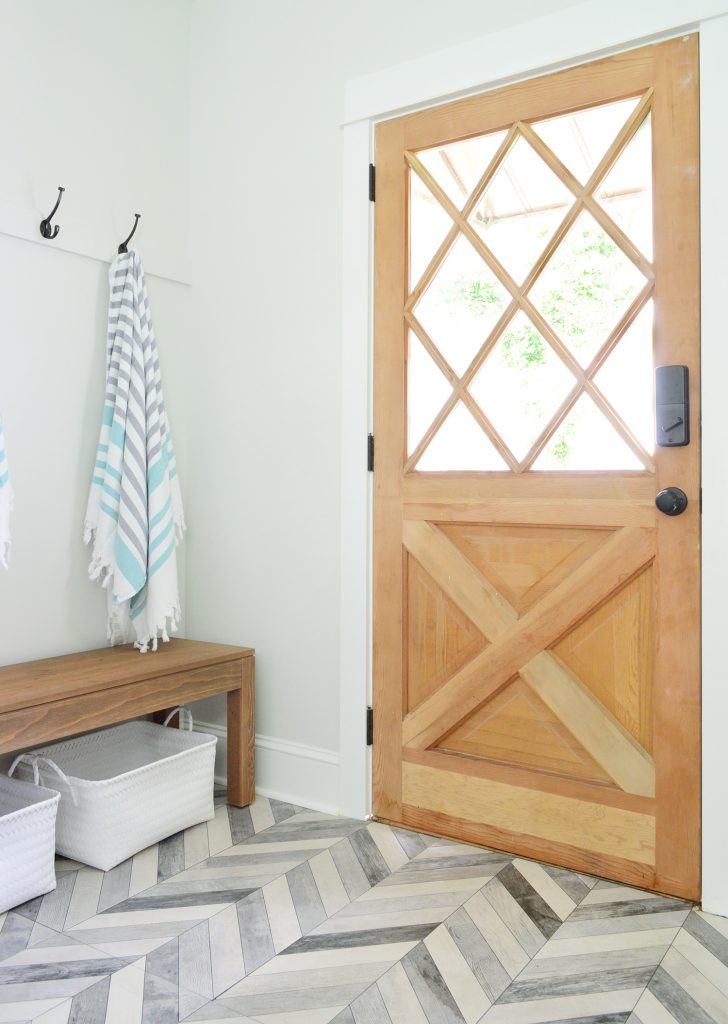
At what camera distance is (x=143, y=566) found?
2348mm

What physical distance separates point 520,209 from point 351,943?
1.78 meters

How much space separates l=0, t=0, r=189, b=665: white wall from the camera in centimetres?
221

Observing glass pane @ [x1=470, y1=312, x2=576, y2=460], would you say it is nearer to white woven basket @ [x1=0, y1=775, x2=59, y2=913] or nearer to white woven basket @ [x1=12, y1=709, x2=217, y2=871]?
white woven basket @ [x1=12, y1=709, x2=217, y2=871]

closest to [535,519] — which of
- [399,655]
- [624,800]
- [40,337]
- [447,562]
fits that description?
[447,562]

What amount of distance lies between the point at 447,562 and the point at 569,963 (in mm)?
977

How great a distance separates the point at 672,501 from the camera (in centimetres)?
184

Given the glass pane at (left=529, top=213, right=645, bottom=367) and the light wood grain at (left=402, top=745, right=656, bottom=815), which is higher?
the glass pane at (left=529, top=213, right=645, bottom=367)

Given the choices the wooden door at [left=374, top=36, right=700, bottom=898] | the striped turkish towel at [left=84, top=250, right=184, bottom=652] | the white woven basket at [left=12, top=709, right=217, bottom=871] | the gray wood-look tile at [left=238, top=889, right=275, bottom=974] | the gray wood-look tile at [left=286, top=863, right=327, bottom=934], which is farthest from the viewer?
the striped turkish towel at [left=84, top=250, right=184, bottom=652]

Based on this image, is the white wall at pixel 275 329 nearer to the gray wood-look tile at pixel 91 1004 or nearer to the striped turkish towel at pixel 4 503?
the striped turkish towel at pixel 4 503

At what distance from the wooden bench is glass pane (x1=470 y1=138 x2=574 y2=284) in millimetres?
1352

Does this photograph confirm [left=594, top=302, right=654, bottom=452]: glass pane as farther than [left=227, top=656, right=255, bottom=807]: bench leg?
No

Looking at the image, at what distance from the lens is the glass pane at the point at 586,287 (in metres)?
1.95

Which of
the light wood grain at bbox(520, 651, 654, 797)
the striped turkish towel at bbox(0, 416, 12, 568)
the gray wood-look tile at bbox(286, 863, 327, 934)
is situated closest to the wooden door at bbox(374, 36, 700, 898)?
the light wood grain at bbox(520, 651, 654, 797)

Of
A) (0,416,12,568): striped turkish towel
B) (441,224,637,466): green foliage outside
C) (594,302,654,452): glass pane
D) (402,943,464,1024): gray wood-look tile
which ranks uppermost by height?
(441,224,637,466): green foliage outside
